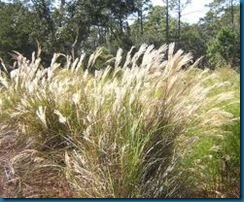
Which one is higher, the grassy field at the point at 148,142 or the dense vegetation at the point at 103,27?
the dense vegetation at the point at 103,27

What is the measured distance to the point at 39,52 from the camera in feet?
8.07

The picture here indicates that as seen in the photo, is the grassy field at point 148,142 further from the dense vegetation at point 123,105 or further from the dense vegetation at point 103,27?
the dense vegetation at point 103,27

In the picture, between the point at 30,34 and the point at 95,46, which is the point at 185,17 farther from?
the point at 30,34

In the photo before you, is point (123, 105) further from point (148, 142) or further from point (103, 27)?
point (103, 27)

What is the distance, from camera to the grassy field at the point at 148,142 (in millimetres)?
1751

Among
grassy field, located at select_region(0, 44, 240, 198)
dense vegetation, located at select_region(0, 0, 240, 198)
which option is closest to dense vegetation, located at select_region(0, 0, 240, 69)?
dense vegetation, located at select_region(0, 0, 240, 198)

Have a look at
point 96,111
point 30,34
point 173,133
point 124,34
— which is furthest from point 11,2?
point 173,133

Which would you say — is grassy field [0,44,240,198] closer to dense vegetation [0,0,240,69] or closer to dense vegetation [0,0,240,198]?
dense vegetation [0,0,240,198]

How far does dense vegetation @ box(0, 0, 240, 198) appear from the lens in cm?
178

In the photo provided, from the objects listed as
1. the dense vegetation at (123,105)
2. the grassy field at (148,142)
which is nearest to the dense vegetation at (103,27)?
the dense vegetation at (123,105)

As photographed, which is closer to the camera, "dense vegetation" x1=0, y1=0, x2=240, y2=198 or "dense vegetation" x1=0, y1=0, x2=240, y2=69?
"dense vegetation" x1=0, y1=0, x2=240, y2=198

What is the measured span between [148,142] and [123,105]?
0.18 meters

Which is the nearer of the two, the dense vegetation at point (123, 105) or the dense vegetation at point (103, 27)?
the dense vegetation at point (123, 105)

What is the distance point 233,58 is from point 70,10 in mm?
919
